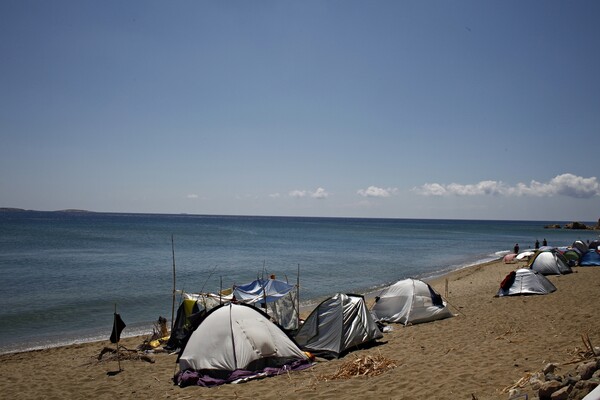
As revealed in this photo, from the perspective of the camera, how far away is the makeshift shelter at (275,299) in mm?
16250

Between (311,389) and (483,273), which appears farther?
(483,273)

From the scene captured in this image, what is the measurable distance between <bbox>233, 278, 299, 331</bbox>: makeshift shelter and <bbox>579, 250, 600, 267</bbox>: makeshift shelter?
2349 centimetres

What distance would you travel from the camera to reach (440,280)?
32.3m

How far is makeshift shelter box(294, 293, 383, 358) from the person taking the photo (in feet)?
41.5

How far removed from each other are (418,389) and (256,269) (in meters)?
29.6

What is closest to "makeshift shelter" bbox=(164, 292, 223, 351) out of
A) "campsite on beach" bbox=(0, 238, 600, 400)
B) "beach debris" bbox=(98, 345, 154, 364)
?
"campsite on beach" bbox=(0, 238, 600, 400)

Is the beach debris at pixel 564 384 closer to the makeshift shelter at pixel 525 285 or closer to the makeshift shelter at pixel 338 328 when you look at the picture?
the makeshift shelter at pixel 338 328

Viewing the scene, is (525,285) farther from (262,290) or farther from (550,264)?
(262,290)

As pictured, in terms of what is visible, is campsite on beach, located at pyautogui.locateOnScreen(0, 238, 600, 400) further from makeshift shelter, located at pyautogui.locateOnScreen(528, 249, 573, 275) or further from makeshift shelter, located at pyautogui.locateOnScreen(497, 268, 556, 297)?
makeshift shelter, located at pyautogui.locateOnScreen(528, 249, 573, 275)

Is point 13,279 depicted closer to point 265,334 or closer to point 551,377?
point 265,334

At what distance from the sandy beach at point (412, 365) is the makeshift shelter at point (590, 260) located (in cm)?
1535

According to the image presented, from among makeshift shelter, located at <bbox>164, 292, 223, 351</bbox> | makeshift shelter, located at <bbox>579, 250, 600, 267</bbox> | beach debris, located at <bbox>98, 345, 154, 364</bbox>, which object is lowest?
beach debris, located at <bbox>98, 345, 154, 364</bbox>

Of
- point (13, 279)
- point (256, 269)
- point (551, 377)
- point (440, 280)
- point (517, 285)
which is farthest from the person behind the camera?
point (256, 269)

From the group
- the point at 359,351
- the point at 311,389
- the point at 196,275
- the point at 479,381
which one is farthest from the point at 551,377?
the point at 196,275
